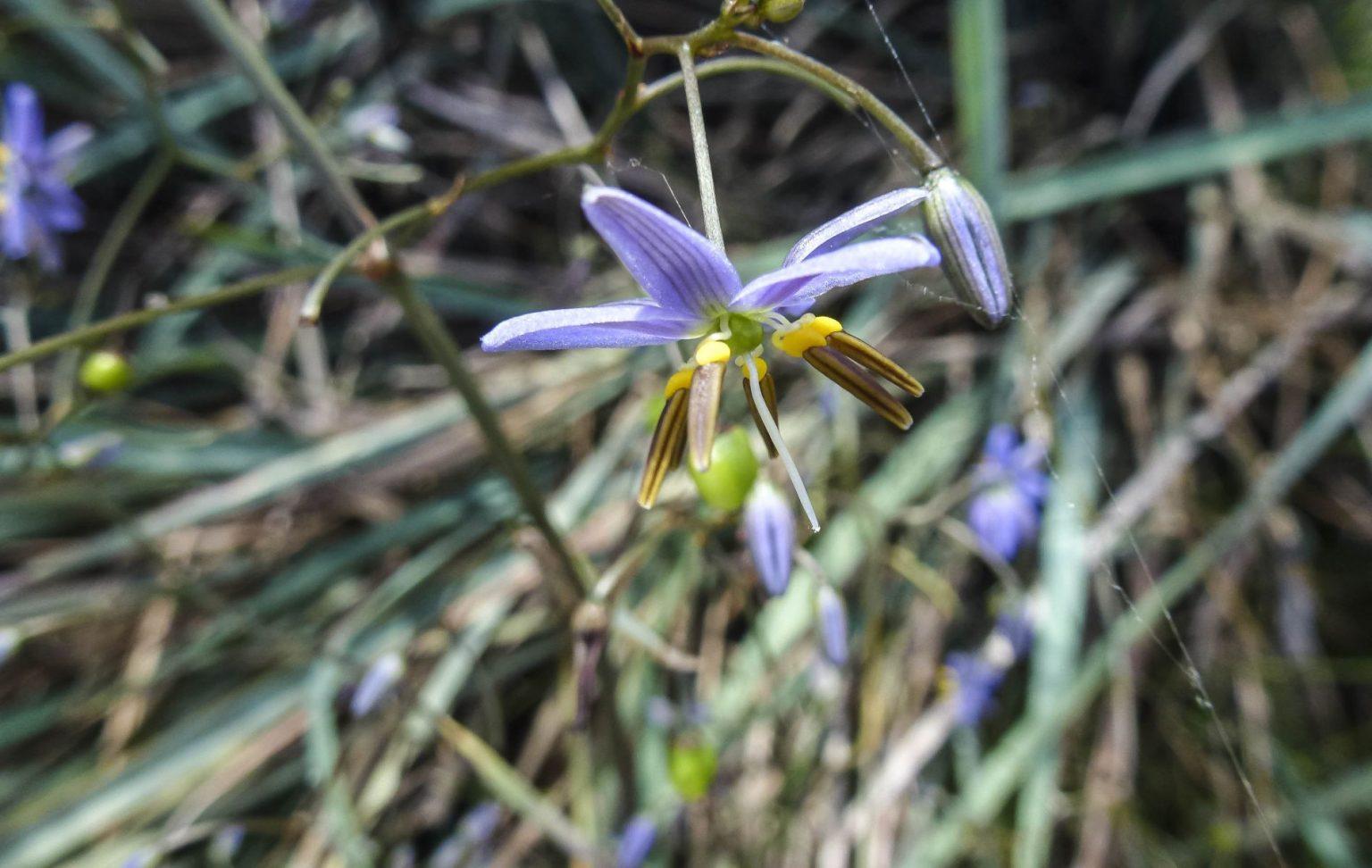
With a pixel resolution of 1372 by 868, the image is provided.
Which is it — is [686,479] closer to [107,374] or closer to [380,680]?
[380,680]

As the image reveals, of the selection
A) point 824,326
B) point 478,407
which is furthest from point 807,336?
point 478,407

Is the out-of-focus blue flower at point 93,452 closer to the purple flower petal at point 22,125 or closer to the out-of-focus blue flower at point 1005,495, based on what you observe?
the purple flower petal at point 22,125

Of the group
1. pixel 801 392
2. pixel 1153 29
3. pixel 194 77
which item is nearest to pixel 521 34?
pixel 194 77

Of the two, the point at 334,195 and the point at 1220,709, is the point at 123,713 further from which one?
the point at 1220,709

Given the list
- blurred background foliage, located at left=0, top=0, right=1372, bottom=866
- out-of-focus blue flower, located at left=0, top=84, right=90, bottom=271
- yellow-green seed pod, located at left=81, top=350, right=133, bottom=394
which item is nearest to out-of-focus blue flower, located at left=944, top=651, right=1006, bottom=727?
blurred background foliage, located at left=0, top=0, right=1372, bottom=866

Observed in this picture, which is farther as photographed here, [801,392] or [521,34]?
[521,34]

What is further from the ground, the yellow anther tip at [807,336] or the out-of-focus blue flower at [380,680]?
the yellow anther tip at [807,336]

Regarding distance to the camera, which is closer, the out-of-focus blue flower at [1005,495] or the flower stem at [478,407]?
the flower stem at [478,407]

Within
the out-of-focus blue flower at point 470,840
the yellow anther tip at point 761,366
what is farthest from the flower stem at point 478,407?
the out-of-focus blue flower at point 470,840
